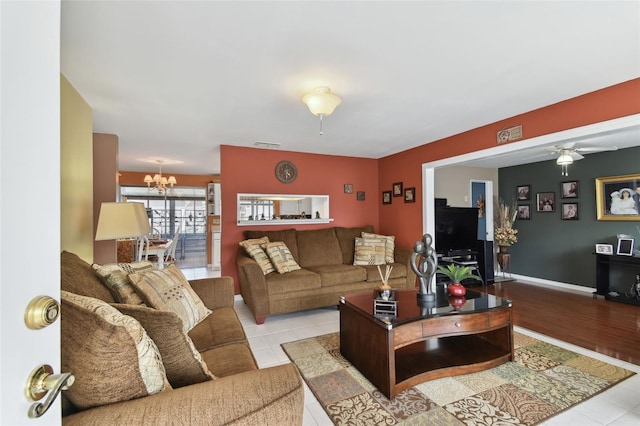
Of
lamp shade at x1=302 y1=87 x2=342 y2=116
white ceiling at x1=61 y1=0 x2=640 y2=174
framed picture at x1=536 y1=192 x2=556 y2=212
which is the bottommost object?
framed picture at x1=536 y1=192 x2=556 y2=212

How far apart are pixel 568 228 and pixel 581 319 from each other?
7.34 ft

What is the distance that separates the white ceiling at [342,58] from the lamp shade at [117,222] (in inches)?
38.4

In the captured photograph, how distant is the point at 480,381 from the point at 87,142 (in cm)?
384

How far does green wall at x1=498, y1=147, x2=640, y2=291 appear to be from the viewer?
14.2 ft

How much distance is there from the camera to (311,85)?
2318mm

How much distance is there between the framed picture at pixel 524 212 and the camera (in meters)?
5.49

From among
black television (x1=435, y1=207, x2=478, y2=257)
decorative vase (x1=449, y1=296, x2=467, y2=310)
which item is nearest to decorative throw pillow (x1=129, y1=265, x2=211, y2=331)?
decorative vase (x1=449, y1=296, x2=467, y2=310)

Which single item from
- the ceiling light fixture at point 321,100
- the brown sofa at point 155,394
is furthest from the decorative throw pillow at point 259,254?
the brown sofa at point 155,394

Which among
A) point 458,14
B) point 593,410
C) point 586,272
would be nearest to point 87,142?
point 458,14

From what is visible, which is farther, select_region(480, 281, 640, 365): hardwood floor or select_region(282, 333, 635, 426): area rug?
select_region(480, 281, 640, 365): hardwood floor

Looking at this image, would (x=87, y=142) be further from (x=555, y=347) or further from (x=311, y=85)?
(x=555, y=347)
